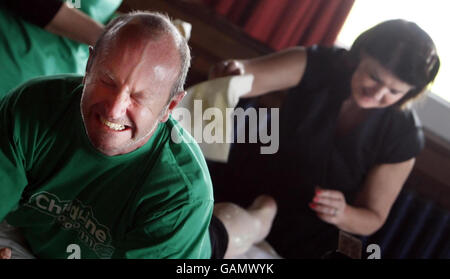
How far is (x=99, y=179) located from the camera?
59 cm

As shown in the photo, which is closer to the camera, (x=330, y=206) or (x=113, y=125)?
(x=113, y=125)

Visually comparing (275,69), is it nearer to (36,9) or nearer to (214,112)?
(214,112)

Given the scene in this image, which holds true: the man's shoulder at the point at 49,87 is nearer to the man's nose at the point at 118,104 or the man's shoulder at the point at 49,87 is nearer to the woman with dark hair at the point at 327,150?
the man's nose at the point at 118,104

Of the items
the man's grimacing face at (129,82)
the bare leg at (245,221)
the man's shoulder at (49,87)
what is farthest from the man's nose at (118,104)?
the bare leg at (245,221)

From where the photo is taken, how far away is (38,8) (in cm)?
82

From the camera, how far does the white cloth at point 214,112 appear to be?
2.08ft

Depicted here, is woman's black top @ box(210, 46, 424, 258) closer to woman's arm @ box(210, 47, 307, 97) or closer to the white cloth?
woman's arm @ box(210, 47, 307, 97)

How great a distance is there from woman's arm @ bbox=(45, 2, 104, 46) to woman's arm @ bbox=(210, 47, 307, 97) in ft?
1.07

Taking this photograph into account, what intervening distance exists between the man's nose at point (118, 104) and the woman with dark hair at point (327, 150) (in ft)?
1.92

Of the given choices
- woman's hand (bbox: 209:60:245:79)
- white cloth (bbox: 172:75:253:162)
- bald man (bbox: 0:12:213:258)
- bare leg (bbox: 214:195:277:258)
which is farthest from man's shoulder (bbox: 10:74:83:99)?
bare leg (bbox: 214:195:277:258)

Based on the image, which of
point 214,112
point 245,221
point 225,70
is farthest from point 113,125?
point 245,221

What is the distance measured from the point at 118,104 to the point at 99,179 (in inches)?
8.4
